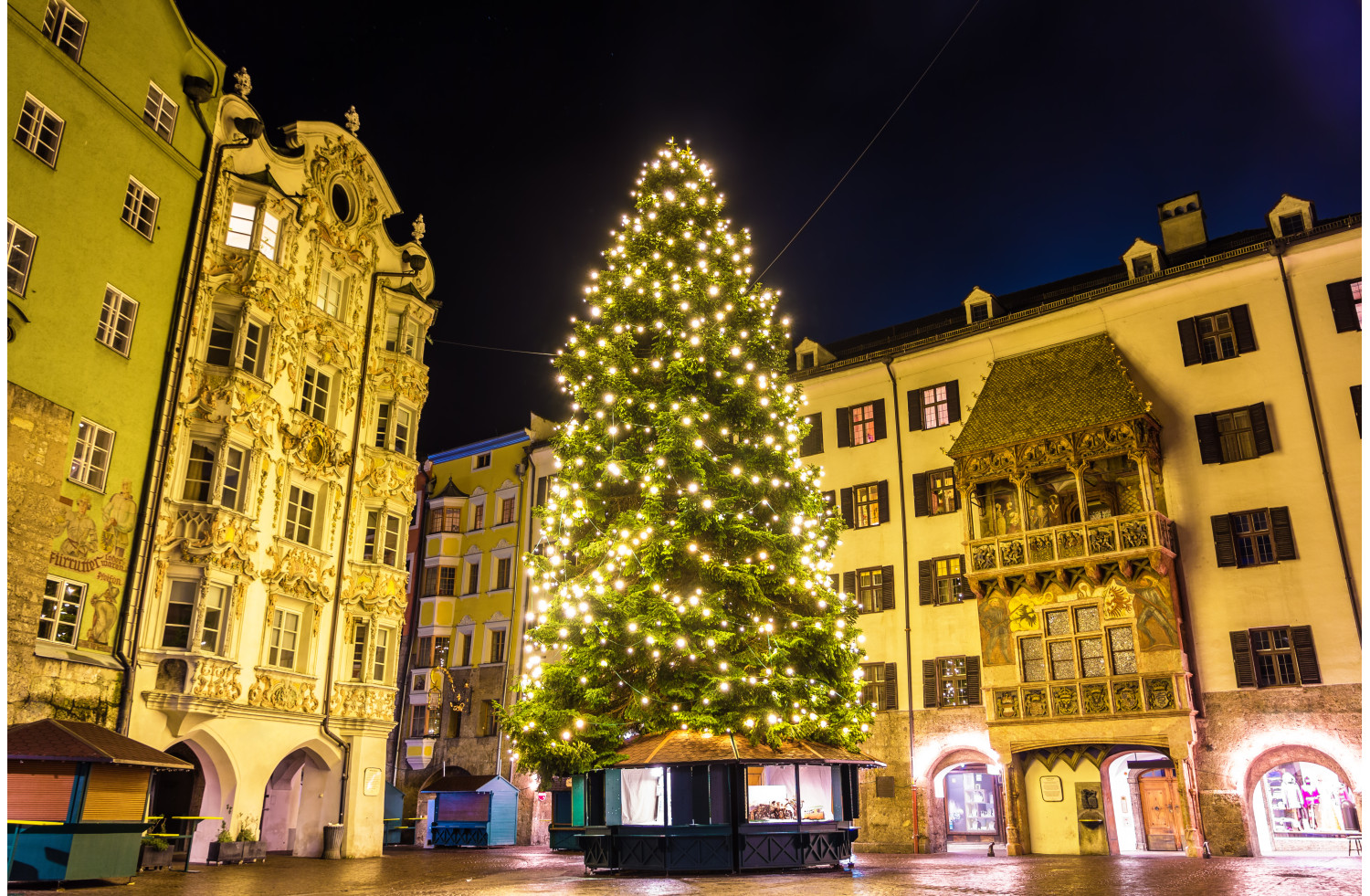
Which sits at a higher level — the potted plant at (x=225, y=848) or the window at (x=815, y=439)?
the window at (x=815, y=439)

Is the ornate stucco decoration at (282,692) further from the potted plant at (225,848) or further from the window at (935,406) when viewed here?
the window at (935,406)

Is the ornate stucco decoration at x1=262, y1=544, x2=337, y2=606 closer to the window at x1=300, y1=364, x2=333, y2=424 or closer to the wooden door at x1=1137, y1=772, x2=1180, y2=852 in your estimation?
the window at x1=300, y1=364, x2=333, y2=424

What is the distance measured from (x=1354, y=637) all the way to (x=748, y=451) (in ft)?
54.1

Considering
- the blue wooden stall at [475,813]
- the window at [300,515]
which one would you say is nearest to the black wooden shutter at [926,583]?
the blue wooden stall at [475,813]

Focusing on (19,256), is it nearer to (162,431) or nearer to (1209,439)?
(162,431)

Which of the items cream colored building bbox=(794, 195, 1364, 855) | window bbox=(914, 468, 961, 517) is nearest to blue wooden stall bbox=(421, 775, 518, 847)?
cream colored building bbox=(794, 195, 1364, 855)

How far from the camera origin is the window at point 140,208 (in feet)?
78.9

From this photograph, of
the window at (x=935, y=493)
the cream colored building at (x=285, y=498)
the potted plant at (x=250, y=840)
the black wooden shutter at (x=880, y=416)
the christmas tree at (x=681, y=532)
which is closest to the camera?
the christmas tree at (x=681, y=532)

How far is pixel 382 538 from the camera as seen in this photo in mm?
32062

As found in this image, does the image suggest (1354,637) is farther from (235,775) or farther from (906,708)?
(235,775)

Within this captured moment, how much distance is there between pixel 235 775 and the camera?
25.0 m

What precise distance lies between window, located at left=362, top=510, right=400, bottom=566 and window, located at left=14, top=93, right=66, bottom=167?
14.0m

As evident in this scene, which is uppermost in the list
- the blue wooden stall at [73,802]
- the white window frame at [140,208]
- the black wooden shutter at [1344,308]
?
the white window frame at [140,208]

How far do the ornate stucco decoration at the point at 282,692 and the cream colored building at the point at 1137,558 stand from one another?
1726 cm
